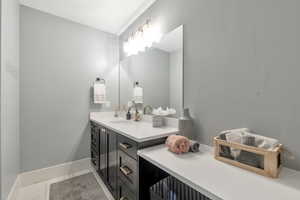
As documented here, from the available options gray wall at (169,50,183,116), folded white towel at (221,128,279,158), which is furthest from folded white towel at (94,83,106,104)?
folded white towel at (221,128,279,158)

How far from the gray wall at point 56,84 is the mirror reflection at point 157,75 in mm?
496

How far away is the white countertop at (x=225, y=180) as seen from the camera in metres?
0.58

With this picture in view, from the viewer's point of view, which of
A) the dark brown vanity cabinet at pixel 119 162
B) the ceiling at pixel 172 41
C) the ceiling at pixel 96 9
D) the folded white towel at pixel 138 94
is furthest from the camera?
the folded white towel at pixel 138 94

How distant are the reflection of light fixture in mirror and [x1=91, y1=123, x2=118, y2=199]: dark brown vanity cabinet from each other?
1.22 metres

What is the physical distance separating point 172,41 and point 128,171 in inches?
53.0

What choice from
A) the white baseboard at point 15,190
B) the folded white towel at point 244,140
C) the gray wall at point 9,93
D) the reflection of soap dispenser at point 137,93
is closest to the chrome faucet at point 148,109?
the reflection of soap dispenser at point 137,93

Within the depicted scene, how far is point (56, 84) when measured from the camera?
202 cm

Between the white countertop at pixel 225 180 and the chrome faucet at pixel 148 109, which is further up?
the chrome faucet at pixel 148 109

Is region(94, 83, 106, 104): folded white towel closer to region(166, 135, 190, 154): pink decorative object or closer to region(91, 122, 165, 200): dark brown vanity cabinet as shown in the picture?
region(91, 122, 165, 200): dark brown vanity cabinet

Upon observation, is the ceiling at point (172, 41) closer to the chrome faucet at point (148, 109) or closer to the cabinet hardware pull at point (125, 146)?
the chrome faucet at point (148, 109)

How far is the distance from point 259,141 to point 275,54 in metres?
0.53

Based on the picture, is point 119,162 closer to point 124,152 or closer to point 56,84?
point 124,152

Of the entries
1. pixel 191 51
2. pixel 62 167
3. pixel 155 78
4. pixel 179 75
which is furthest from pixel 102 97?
pixel 191 51

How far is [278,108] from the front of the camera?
31.7 inches
